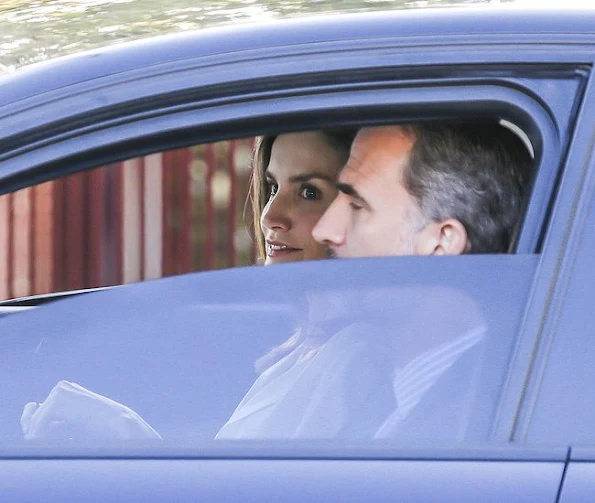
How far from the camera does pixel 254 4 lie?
1.68 metres

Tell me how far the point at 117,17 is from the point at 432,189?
501 mm

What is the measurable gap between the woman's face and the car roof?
1.77ft

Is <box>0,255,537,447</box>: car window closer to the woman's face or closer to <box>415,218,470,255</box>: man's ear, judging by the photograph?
<box>415,218,470,255</box>: man's ear

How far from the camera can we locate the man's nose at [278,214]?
215 cm

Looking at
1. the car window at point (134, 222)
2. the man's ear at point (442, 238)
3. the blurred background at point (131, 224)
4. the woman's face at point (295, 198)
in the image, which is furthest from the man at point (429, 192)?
the car window at point (134, 222)

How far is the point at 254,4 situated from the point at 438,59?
39 centimetres

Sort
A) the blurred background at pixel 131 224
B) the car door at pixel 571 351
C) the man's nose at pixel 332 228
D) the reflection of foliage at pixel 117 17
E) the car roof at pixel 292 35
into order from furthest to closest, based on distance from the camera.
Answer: the blurred background at pixel 131 224 < the man's nose at pixel 332 228 < the reflection of foliage at pixel 117 17 < the car roof at pixel 292 35 < the car door at pixel 571 351

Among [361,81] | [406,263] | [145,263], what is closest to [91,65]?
[361,81]

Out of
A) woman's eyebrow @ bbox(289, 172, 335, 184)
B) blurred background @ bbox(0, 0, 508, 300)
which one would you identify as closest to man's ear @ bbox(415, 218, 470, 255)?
woman's eyebrow @ bbox(289, 172, 335, 184)

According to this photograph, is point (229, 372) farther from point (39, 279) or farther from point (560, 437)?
point (39, 279)

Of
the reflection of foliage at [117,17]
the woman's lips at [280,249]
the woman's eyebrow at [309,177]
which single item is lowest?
the woman's lips at [280,249]

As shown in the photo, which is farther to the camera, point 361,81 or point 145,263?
point 145,263

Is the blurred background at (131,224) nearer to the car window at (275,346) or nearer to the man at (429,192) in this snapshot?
the man at (429,192)

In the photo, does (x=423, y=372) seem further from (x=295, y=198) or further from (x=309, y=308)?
(x=295, y=198)
